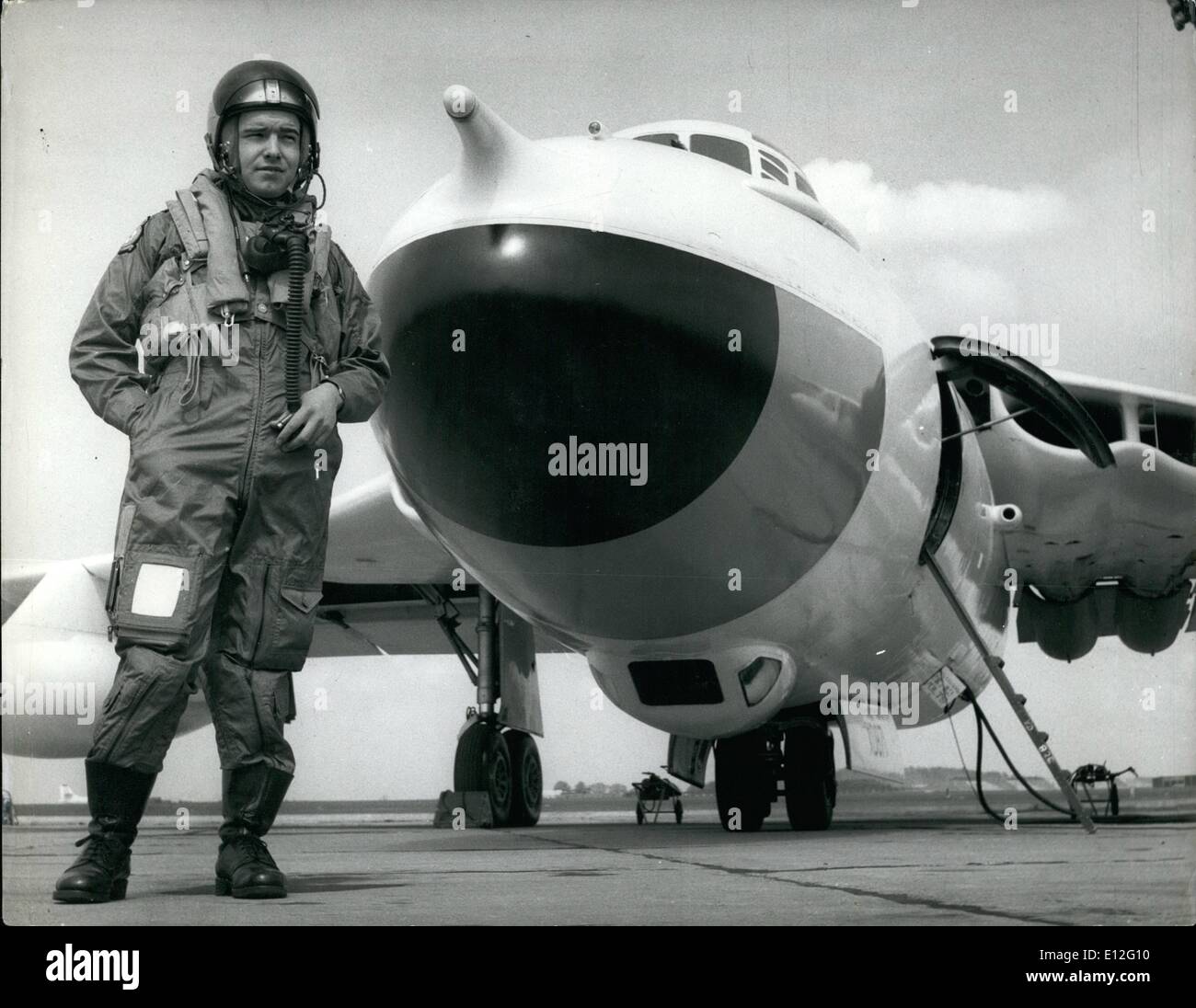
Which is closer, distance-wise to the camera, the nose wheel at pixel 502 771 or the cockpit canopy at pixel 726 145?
the cockpit canopy at pixel 726 145

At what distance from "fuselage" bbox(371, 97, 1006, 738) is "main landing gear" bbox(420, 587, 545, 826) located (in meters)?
2.42

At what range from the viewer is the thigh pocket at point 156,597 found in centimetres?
354

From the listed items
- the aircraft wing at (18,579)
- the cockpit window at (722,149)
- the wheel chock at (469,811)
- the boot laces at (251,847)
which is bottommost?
the wheel chock at (469,811)

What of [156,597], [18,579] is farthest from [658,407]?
[18,579]

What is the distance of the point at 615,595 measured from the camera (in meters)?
5.61

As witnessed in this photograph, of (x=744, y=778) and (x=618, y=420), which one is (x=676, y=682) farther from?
(x=744, y=778)

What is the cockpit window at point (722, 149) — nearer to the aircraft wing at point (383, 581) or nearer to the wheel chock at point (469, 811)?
the aircraft wing at point (383, 581)

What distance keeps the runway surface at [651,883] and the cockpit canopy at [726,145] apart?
281cm

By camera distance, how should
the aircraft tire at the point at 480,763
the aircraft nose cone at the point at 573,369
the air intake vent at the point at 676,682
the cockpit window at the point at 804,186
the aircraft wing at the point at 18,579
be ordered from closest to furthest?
the aircraft wing at the point at 18,579
the aircraft nose cone at the point at 573,369
the cockpit window at the point at 804,186
the air intake vent at the point at 676,682
the aircraft tire at the point at 480,763

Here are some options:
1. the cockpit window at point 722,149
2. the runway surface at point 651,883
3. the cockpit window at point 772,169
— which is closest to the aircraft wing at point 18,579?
the runway surface at point 651,883

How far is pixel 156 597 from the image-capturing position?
11.6 ft

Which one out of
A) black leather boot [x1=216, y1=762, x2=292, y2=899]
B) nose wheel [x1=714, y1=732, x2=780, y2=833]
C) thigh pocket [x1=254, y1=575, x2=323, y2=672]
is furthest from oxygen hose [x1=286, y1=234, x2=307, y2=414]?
nose wheel [x1=714, y1=732, x2=780, y2=833]

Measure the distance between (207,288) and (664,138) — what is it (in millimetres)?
2782
